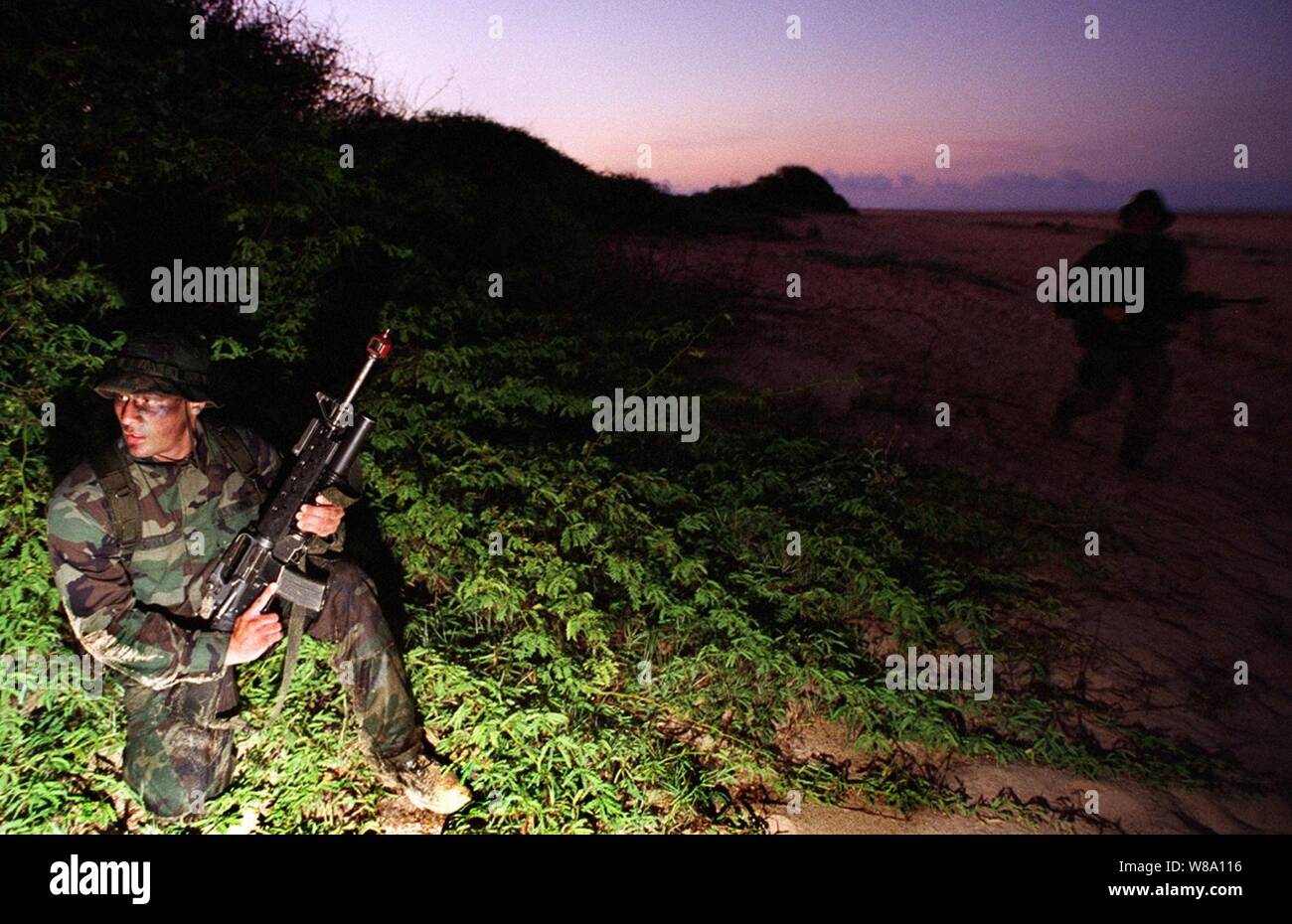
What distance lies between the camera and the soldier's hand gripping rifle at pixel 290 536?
2.89 metres

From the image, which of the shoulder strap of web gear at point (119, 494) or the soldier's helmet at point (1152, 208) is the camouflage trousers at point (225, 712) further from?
the soldier's helmet at point (1152, 208)

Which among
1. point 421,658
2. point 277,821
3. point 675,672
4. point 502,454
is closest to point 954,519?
point 675,672

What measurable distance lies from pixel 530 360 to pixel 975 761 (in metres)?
4.06

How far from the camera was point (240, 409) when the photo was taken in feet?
15.7

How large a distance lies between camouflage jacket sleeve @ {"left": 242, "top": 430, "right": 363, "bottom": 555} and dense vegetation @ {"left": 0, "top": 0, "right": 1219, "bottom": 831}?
0.76m

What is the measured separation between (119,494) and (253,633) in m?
0.76

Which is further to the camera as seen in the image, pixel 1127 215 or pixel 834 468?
pixel 1127 215

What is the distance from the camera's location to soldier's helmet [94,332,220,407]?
2723 millimetres

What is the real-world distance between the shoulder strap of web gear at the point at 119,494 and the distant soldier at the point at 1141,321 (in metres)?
7.22

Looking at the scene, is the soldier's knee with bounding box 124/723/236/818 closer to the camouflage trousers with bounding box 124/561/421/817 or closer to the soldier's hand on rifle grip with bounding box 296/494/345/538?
the camouflage trousers with bounding box 124/561/421/817

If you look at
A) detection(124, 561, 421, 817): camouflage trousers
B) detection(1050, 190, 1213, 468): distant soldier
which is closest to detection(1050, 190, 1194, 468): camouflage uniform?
detection(1050, 190, 1213, 468): distant soldier

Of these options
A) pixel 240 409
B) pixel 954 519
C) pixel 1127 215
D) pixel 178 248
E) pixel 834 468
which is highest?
pixel 1127 215

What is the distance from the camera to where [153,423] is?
110 inches
